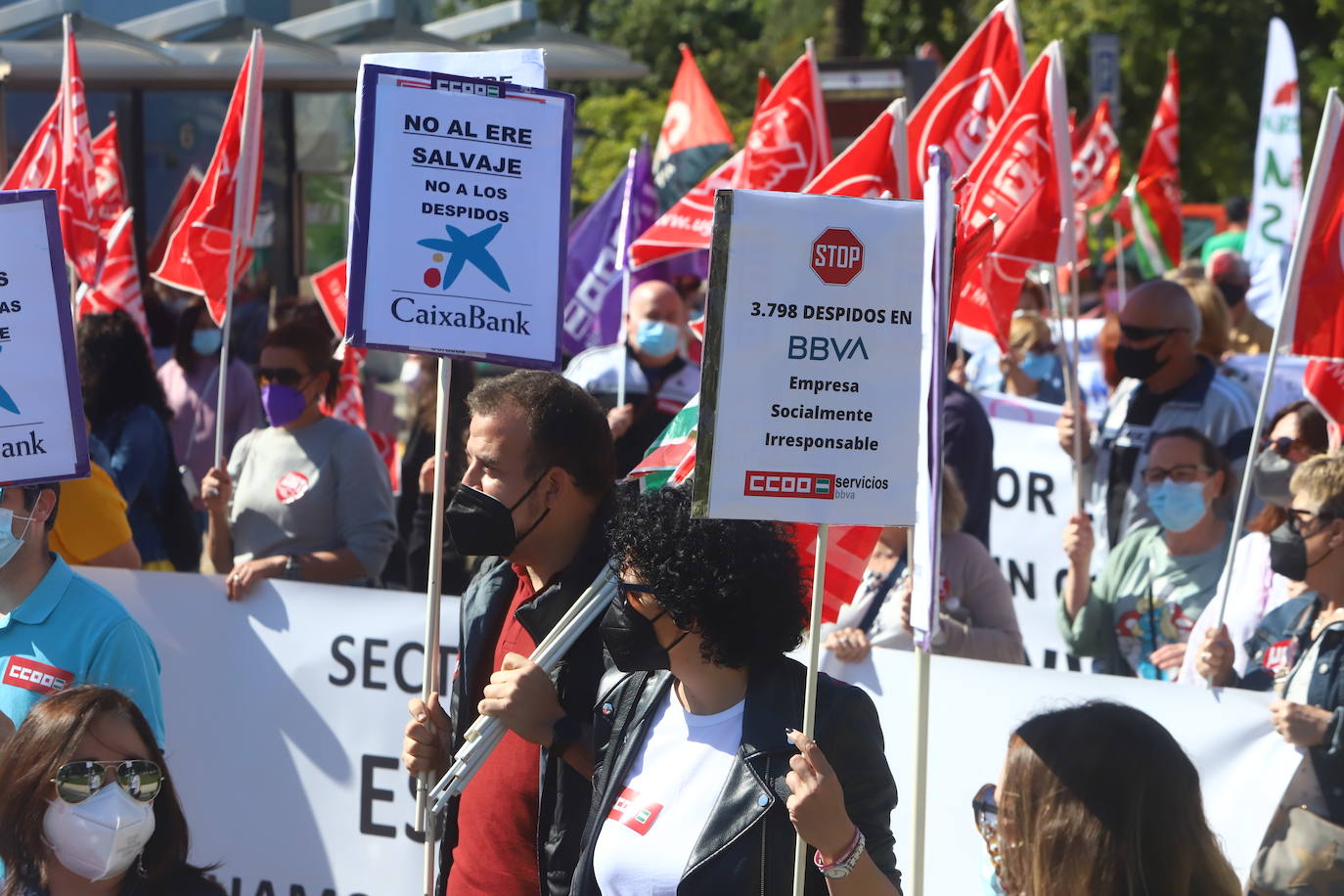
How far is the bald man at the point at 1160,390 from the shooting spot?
6266mm

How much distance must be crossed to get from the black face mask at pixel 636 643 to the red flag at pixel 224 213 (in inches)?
145

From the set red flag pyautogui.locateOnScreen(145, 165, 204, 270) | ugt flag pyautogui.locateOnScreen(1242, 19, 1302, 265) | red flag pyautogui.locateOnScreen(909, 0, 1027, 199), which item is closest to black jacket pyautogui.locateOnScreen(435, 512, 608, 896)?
red flag pyautogui.locateOnScreen(909, 0, 1027, 199)

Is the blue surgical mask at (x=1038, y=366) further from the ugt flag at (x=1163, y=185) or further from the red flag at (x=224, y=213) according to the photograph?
the red flag at (x=224, y=213)

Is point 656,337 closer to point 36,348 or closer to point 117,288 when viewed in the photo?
point 117,288

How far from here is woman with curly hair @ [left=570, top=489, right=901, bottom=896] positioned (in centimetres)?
289

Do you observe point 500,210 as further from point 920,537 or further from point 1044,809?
point 1044,809

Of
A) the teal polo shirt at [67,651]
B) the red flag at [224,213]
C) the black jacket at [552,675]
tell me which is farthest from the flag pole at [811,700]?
the red flag at [224,213]

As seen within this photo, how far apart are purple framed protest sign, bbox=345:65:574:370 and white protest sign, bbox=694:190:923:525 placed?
861mm

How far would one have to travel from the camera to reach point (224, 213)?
685 centimetres

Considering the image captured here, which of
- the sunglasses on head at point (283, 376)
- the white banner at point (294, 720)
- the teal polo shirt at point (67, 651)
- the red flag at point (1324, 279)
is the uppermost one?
the red flag at point (1324, 279)

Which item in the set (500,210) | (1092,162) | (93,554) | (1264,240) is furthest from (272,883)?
(1092,162)

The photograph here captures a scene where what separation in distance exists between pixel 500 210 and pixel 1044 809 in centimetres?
170

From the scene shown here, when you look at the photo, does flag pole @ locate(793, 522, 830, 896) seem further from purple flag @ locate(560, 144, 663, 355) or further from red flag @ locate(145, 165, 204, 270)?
red flag @ locate(145, 165, 204, 270)

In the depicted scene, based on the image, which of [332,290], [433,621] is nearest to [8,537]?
[433,621]
